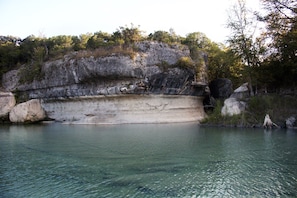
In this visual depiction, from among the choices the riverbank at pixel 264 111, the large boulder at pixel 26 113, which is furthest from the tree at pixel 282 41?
the large boulder at pixel 26 113

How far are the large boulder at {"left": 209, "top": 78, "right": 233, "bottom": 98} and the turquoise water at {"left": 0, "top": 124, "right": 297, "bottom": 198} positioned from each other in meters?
15.8

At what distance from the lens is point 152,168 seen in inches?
382

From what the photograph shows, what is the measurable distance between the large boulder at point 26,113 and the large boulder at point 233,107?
68.6 feet

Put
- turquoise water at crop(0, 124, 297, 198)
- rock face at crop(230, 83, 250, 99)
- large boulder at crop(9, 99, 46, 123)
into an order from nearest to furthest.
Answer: turquoise water at crop(0, 124, 297, 198) → rock face at crop(230, 83, 250, 99) → large boulder at crop(9, 99, 46, 123)

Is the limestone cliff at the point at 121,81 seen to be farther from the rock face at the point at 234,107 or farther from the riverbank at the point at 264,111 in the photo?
the riverbank at the point at 264,111

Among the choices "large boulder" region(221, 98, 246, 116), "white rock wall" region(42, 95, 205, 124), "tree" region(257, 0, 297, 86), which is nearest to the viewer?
"tree" region(257, 0, 297, 86)

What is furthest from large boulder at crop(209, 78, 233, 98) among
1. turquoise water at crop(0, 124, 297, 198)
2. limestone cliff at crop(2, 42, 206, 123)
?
turquoise water at crop(0, 124, 297, 198)

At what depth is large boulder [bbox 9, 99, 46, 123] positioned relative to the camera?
3143 cm

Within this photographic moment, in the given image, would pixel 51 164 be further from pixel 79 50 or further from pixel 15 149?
pixel 79 50

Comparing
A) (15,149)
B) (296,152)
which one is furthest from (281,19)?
(15,149)

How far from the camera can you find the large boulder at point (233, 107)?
22203 mm

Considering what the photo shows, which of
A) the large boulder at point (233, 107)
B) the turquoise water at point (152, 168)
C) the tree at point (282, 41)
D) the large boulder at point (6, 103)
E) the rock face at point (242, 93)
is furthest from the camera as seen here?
the large boulder at point (6, 103)

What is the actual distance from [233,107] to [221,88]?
952cm

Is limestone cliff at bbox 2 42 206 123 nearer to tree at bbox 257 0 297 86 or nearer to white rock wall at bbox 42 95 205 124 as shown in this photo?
white rock wall at bbox 42 95 205 124
